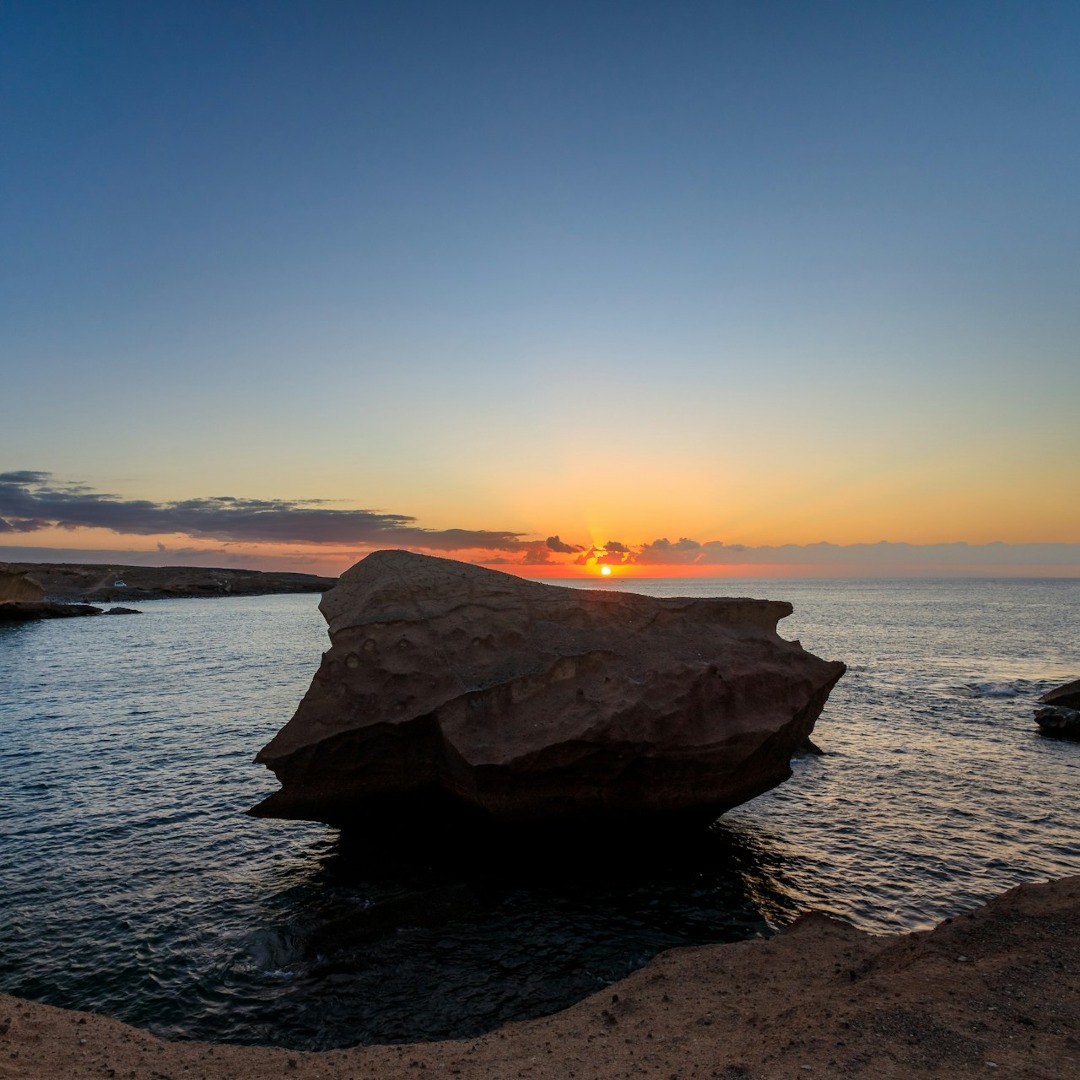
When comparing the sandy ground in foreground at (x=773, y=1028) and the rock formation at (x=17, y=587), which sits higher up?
the sandy ground in foreground at (x=773, y=1028)

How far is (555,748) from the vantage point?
1237 centimetres

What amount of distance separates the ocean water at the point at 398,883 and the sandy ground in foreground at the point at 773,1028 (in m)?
0.86

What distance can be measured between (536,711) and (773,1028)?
260 inches

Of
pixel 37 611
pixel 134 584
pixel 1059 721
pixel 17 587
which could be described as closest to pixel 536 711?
pixel 1059 721

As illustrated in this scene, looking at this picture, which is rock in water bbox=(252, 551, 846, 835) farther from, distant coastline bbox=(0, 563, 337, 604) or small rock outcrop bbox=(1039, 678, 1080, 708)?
distant coastline bbox=(0, 563, 337, 604)

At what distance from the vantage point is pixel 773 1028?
716 centimetres

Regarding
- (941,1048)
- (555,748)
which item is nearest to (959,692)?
(555,748)

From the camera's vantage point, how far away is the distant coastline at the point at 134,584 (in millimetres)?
133250

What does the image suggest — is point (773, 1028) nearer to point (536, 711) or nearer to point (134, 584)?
point (536, 711)

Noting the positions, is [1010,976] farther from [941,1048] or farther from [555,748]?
[555,748]

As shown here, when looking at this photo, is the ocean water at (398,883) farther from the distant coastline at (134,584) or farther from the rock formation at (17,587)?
the distant coastline at (134,584)

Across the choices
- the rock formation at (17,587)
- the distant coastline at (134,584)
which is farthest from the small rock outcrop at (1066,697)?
the distant coastline at (134,584)

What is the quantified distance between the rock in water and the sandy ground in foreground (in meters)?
3.86

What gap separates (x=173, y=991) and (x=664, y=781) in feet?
27.3
